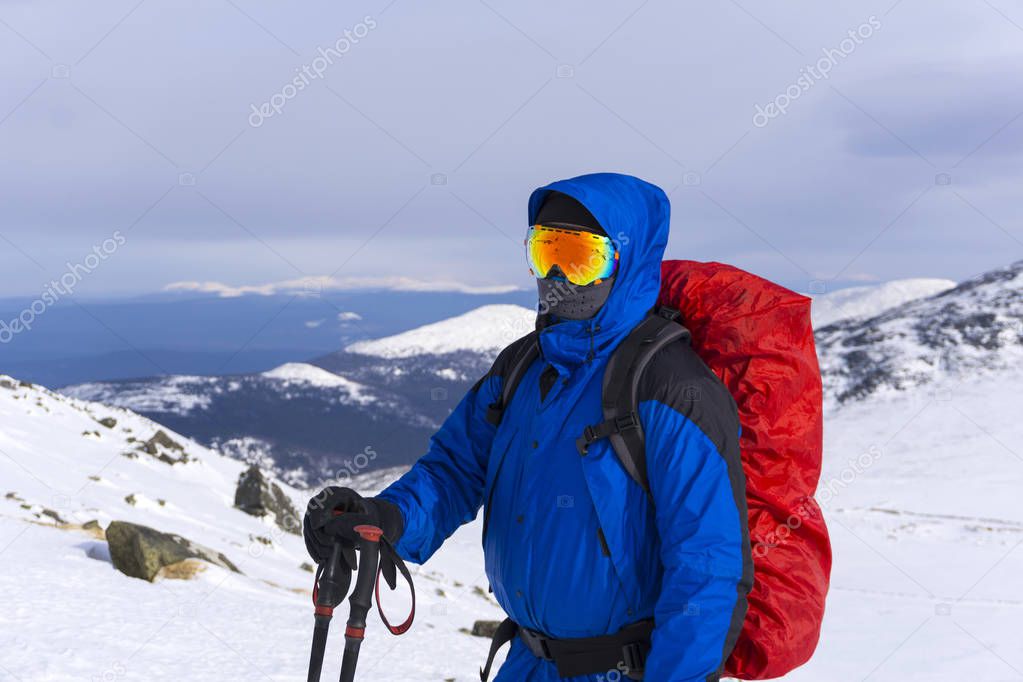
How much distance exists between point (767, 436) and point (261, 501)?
20.4 meters

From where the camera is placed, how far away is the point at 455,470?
3.16 meters

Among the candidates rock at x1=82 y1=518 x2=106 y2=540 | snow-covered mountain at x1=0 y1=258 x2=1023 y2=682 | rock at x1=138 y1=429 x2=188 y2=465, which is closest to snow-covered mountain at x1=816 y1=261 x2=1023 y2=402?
→ snow-covered mountain at x1=0 y1=258 x2=1023 y2=682

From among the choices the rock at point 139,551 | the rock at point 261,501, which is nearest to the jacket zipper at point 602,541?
the rock at point 139,551

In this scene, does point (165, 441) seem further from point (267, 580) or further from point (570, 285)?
point (570, 285)

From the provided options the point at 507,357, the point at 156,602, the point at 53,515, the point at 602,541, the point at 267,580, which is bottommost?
the point at 156,602

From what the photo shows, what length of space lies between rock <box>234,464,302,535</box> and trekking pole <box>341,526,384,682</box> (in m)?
18.5

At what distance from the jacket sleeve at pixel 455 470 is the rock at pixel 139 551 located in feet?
26.3

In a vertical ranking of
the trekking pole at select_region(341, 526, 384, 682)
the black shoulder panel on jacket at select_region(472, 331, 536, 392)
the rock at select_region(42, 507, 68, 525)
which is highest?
the black shoulder panel on jacket at select_region(472, 331, 536, 392)

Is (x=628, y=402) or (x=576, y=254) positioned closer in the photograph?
(x=628, y=402)

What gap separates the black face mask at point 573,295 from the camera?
279 centimetres

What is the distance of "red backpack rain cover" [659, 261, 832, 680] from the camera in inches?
102

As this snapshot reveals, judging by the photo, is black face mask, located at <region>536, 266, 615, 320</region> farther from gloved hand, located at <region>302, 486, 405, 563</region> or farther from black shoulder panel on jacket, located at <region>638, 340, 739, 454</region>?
gloved hand, located at <region>302, 486, 405, 563</region>

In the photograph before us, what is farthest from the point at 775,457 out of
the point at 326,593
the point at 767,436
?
the point at 326,593

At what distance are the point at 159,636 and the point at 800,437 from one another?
7.14m
